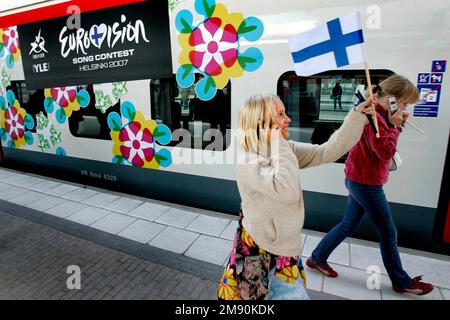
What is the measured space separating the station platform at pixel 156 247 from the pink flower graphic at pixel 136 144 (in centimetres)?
65

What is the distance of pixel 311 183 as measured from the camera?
3.56 m

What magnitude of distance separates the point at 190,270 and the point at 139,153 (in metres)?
2.17

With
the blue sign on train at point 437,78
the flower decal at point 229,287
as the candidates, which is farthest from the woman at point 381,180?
the flower decal at point 229,287

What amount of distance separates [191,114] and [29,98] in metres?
3.58

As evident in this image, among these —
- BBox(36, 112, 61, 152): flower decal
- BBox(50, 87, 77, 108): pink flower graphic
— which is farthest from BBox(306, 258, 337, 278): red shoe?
BBox(36, 112, 61, 152): flower decal

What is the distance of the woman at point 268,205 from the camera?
1510 millimetres

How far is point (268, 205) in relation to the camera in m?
1.53

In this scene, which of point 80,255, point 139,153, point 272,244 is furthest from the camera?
point 139,153

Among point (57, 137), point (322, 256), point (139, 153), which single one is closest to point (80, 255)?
point (139, 153)

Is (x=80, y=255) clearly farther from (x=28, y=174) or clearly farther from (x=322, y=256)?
(x=28, y=174)

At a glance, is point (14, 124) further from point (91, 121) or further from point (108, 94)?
point (108, 94)

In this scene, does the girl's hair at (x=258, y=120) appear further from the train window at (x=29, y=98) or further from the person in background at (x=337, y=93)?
the train window at (x=29, y=98)

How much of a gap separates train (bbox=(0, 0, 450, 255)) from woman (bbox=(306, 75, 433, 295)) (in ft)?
2.62

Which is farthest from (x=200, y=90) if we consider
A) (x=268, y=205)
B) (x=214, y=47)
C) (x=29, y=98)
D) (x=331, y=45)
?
(x=29, y=98)
